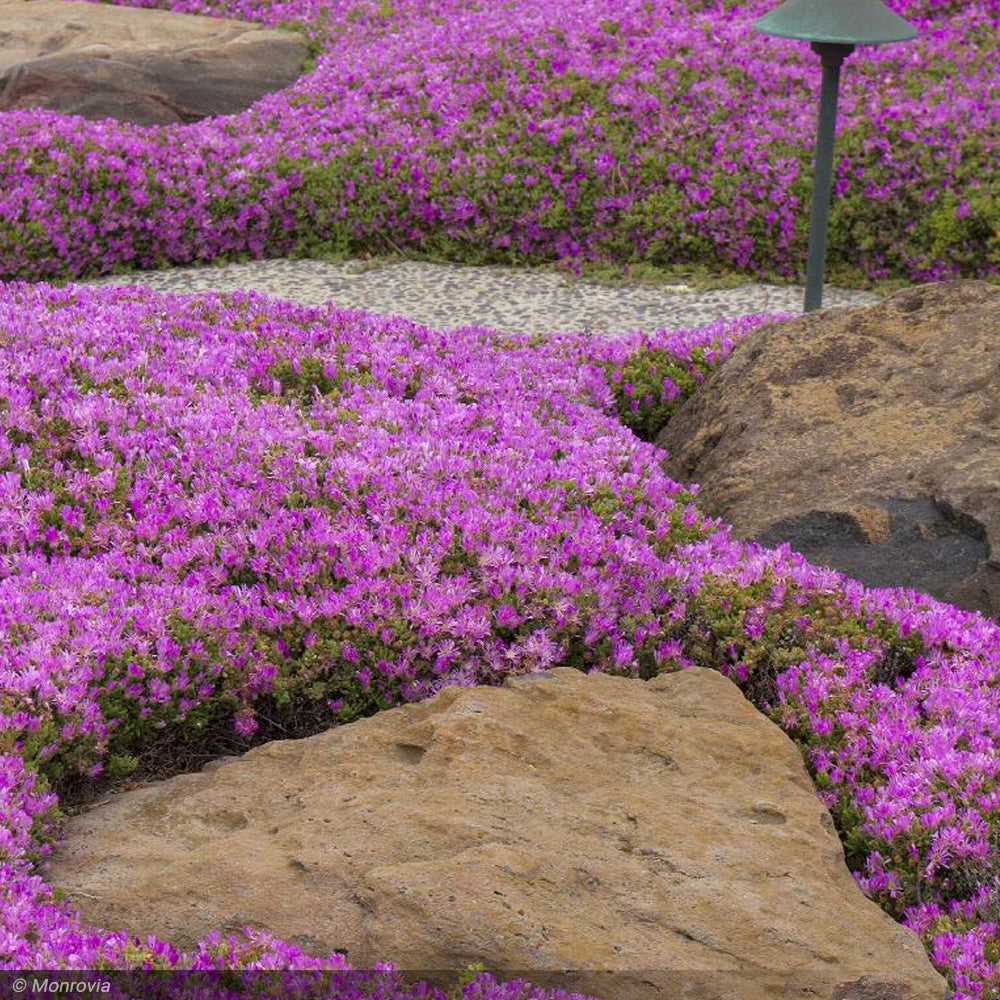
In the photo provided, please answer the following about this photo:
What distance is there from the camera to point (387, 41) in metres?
18.6

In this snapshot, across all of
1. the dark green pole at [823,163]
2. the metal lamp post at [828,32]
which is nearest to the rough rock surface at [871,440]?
the dark green pole at [823,163]

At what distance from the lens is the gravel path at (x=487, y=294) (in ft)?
42.0

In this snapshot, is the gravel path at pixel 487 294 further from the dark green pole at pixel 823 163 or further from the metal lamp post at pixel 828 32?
the metal lamp post at pixel 828 32

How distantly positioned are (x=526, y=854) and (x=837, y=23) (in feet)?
24.0

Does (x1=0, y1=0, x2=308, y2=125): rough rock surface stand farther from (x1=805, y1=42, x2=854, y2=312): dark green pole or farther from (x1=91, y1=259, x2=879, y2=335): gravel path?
(x1=805, y1=42, x2=854, y2=312): dark green pole

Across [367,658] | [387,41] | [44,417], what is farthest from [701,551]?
[387,41]

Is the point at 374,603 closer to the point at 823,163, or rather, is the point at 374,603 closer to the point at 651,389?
the point at 651,389

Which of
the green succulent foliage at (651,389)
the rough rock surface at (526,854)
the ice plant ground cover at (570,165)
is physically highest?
the ice plant ground cover at (570,165)

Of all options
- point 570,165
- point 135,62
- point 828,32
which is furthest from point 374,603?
point 135,62

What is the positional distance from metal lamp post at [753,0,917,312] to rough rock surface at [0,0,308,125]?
9.84 metres

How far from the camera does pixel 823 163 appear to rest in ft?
34.0

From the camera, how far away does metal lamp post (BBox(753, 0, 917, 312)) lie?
9.73m

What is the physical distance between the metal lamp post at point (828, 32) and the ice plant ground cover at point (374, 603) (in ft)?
12.1

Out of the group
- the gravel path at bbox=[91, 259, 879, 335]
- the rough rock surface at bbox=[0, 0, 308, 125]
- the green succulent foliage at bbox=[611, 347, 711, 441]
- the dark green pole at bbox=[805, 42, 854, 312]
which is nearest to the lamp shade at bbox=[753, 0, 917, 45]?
the dark green pole at bbox=[805, 42, 854, 312]
